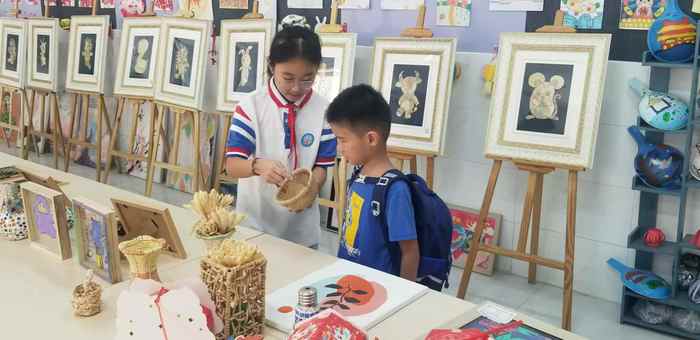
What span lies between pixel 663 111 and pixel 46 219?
247cm

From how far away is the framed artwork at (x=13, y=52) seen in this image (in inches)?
224

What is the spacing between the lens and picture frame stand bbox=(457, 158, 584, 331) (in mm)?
2836

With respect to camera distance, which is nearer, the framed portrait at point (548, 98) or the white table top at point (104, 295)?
the white table top at point (104, 295)

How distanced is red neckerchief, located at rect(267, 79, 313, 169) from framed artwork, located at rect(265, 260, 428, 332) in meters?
0.55

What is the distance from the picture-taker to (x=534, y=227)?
10.7 feet

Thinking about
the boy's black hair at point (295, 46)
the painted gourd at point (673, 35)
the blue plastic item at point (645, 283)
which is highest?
the painted gourd at point (673, 35)

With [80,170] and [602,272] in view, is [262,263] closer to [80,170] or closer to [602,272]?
[602,272]

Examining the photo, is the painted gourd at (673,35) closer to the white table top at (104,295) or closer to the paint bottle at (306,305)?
the white table top at (104,295)

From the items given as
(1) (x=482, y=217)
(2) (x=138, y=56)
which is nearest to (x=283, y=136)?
(1) (x=482, y=217)

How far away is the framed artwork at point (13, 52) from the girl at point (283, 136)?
453 centimetres

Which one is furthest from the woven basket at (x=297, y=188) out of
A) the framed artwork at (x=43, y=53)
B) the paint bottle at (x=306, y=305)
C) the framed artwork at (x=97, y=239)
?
the framed artwork at (x=43, y=53)

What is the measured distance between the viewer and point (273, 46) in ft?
6.27

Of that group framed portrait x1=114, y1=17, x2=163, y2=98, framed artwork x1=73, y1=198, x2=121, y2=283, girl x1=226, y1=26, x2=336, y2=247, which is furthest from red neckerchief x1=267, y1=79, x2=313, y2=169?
framed portrait x1=114, y1=17, x2=163, y2=98

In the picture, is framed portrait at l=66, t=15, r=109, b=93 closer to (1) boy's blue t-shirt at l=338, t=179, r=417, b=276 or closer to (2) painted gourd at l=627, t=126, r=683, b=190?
(1) boy's blue t-shirt at l=338, t=179, r=417, b=276
